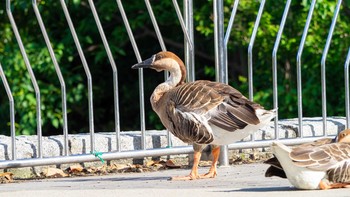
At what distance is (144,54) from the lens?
50.1 feet

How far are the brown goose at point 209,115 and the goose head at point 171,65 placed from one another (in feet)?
0.75

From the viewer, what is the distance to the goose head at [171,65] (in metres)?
8.59

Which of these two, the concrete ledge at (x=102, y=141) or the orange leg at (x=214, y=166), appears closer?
the orange leg at (x=214, y=166)

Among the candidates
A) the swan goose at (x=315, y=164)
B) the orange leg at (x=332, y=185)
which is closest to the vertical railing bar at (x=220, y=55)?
the swan goose at (x=315, y=164)

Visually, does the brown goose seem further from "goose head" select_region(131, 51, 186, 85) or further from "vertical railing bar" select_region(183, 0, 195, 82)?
"vertical railing bar" select_region(183, 0, 195, 82)

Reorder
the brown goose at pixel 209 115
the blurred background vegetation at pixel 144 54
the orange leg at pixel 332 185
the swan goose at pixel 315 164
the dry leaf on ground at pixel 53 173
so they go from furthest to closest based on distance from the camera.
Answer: the blurred background vegetation at pixel 144 54, the dry leaf on ground at pixel 53 173, the brown goose at pixel 209 115, the orange leg at pixel 332 185, the swan goose at pixel 315 164

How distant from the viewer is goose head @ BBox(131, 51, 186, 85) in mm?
8594

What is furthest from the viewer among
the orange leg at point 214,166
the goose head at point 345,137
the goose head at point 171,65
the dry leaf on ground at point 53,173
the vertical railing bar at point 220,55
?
the vertical railing bar at point 220,55

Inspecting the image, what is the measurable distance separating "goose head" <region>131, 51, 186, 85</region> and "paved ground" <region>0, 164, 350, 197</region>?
754 millimetres

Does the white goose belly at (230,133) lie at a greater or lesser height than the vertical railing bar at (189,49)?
lesser

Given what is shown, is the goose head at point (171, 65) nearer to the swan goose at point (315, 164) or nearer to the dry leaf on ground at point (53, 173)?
the dry leaf on ground at point (53, 173)

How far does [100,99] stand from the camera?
15461mm

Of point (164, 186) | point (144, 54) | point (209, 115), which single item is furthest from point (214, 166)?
point (144, 54)

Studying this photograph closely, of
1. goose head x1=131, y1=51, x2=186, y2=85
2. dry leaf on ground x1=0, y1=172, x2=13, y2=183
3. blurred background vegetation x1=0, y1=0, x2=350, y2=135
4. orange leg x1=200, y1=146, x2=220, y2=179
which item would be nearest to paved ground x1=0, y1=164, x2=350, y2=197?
orange leg x1=200, y1=146, x2=220, y2=179
